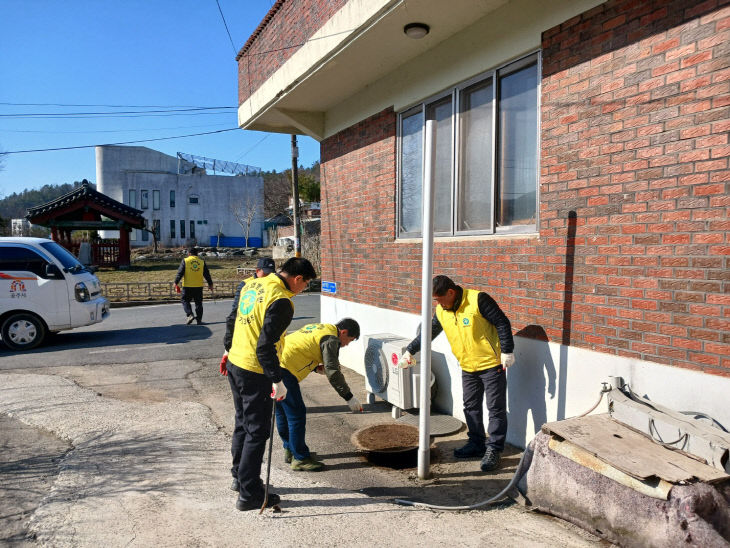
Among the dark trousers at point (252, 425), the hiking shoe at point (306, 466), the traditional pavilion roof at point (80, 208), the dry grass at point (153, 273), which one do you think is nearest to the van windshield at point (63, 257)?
the hiking shoe at point (306, 466)

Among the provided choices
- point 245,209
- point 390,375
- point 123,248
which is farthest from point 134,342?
point 245,209

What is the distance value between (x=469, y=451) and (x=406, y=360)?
1019 mm

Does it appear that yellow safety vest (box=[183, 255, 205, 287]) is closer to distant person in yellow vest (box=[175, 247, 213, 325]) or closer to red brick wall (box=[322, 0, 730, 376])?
distant person in yellow vest (box=[175, 247, 213, 325])

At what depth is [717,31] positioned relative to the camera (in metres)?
3.26

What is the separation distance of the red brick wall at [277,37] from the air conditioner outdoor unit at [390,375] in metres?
3.87

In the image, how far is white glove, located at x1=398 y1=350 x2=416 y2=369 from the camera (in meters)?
5.05

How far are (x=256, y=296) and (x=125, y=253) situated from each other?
1087 inches

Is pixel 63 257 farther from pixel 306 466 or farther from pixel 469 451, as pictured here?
pixel 469 451

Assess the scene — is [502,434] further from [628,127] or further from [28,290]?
[28,290]

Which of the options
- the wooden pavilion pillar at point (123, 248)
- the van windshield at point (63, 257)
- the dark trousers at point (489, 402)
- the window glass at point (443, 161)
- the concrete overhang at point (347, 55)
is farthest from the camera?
the wooden pavilion pillar at point (123, 248)

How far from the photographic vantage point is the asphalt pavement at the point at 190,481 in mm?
3266

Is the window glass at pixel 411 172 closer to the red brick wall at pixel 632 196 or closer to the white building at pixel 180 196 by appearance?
the red brick wall at pixel 632 196

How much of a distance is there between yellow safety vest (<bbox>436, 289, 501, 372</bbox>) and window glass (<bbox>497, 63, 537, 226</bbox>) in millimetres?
1005

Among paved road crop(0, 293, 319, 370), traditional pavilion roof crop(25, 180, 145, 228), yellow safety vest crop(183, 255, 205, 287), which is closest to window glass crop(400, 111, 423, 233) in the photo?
paved road crop(0, 293, 319, 370)
